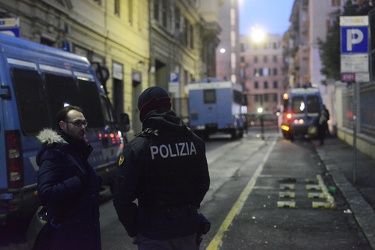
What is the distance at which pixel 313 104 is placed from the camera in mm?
27609

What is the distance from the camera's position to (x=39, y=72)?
23.5 ft

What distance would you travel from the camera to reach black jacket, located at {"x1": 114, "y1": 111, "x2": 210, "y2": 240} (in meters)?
2.98

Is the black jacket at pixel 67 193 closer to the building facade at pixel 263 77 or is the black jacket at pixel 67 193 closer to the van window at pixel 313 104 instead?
the van window at pixel 313 104

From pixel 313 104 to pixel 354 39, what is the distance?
17204mm

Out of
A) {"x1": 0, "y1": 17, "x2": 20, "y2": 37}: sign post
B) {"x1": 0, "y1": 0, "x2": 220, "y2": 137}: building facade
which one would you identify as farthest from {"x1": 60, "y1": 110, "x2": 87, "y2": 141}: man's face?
{"x1": 0, "y1": 0, "x2": 220, "y2": 137}: building facade

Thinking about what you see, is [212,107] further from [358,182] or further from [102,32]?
[358,182]

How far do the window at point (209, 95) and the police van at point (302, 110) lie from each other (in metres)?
4.04

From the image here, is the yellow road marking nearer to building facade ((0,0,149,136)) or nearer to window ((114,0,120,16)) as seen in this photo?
building facade ((0,0,149,136))

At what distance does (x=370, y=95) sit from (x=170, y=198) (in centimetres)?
1436

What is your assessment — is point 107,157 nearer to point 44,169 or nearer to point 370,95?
point 44,169

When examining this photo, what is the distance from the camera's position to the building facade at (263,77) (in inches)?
4441

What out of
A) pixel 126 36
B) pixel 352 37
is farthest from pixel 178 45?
pixel 352 37

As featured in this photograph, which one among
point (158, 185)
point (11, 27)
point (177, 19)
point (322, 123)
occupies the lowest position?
point (322, 123)

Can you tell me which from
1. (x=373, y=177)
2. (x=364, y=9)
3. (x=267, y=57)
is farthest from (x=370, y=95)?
(x=267, y=57)
